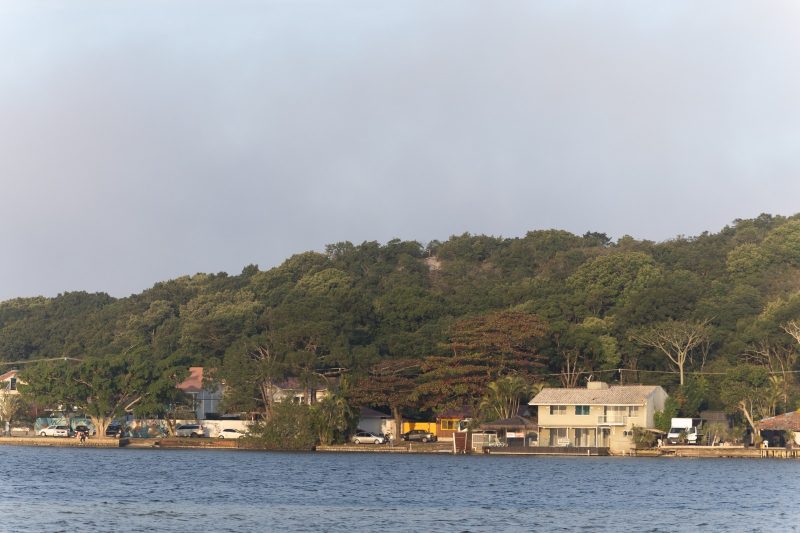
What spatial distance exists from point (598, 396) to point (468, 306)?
26.6 meters

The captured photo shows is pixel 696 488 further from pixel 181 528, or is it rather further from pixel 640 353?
pixel 640 353

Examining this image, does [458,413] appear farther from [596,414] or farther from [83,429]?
[83,429]

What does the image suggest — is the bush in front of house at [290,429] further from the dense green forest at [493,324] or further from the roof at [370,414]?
the roof at [370,414]

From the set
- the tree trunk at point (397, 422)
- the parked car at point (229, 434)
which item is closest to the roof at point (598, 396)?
the tree trunk at point (397, 422)

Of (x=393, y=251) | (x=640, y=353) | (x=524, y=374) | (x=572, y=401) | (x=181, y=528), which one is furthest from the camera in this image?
(x=393, y=251)

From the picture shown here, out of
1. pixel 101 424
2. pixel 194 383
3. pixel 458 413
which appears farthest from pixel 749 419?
pixel 101 424

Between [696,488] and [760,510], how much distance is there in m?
9.70

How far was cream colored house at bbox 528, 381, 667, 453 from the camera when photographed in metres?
82.8

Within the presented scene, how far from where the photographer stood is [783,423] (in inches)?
3105

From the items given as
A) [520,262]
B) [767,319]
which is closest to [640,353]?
[767,319]

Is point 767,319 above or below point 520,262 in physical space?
below

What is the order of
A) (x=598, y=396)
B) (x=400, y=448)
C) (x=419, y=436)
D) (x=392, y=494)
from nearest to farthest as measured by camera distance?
(x=392, y=494)
(x=598, y=396)
(x=400, y=448)
(x=419, y=436)

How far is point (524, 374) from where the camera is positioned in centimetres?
8919

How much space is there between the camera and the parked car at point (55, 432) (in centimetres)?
9881
